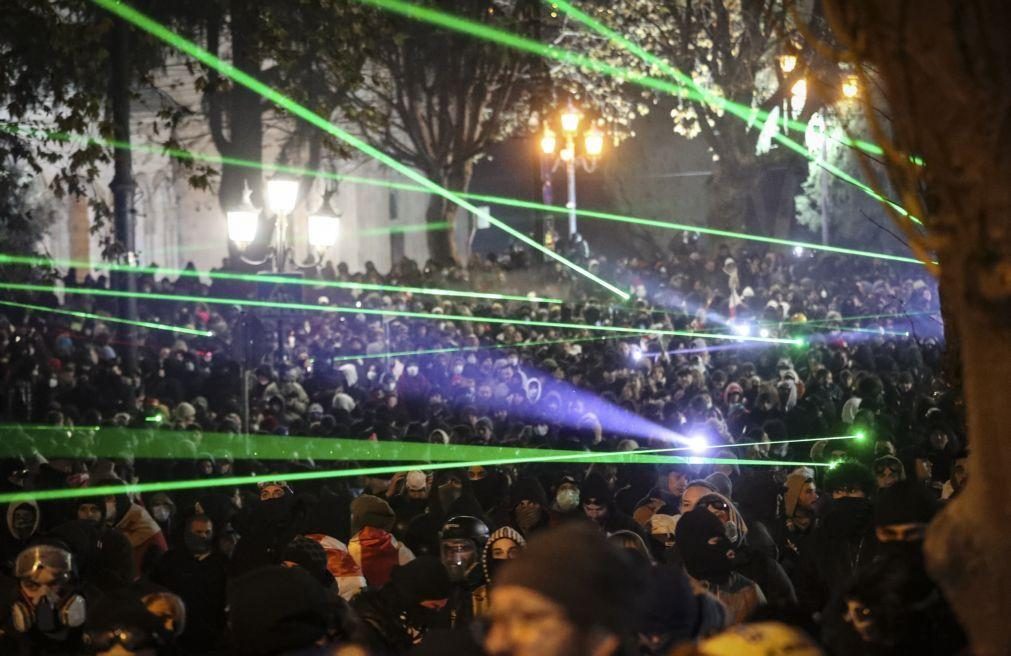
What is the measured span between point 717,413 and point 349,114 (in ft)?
15.5

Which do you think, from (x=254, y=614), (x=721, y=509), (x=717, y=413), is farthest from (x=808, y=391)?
(x=254, y=614)

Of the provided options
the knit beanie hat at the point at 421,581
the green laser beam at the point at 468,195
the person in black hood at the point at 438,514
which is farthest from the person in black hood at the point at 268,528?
the green laser beam at the point at 468,195

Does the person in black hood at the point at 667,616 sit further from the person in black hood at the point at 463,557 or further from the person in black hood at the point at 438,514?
the person in black hood at the point at 438,514

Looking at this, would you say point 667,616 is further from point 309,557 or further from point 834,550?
point 834,550

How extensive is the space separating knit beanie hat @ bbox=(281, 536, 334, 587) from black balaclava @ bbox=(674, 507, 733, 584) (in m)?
1.61

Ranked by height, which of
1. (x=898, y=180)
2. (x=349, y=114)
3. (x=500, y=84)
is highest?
(x=500, y=84)

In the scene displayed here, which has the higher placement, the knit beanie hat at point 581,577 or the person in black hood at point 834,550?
the knit beanie hat at point 581,577

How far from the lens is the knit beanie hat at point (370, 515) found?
8219 millimetres

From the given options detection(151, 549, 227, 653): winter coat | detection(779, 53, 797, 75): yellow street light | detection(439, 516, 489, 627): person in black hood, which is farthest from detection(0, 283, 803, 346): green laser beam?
detection(439, 516, 489, 627): person in black hood

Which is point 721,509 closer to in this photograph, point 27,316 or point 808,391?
point 808,391

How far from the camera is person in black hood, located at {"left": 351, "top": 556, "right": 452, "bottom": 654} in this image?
5.84m

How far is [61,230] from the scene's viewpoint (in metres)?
54.7

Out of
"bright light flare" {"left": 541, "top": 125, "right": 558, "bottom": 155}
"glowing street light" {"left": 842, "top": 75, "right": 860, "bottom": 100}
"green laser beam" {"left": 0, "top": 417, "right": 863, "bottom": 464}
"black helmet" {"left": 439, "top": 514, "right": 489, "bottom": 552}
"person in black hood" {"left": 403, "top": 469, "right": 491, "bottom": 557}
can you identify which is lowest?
"green laser beam" {"left": 0, "top": 417, "right": 863, "bottom": 464}

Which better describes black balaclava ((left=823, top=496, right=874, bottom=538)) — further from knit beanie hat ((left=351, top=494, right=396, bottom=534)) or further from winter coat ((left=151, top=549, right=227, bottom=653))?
winter coat ((left=151, top=549, right=227, bottom=653))
